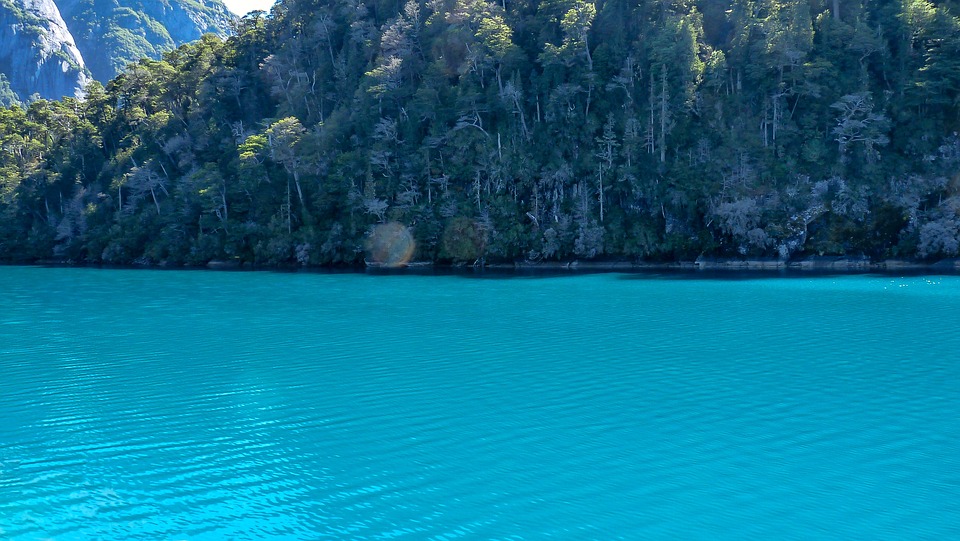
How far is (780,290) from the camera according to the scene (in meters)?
40.2

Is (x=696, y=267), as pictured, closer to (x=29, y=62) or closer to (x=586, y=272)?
(x=586, y=272)

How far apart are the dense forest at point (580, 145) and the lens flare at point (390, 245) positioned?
90 centimetres

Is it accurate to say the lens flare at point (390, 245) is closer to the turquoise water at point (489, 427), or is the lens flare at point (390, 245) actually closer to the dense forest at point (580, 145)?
the dense forest at point (580, 145)

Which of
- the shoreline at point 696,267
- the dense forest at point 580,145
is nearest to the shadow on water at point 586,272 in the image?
the shoreline at point 696,267

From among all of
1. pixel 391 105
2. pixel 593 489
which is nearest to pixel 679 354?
pixel 593 489

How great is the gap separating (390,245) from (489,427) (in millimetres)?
49582

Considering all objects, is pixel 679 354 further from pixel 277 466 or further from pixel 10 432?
pixel 10 432

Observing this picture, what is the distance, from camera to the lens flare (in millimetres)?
63562

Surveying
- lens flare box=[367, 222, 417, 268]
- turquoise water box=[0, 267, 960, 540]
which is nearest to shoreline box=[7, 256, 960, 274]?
lens flare box=[367, 222, 417, 268]

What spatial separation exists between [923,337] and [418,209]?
44.3 meters

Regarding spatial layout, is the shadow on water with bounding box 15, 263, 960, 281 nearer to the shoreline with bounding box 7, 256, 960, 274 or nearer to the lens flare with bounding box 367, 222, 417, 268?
the shoreline with bounding box 7, 256, 960, 274

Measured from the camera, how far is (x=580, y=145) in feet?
204

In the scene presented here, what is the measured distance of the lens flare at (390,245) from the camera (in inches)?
2502

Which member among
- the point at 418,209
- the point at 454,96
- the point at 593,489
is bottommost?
the point at 593,489
